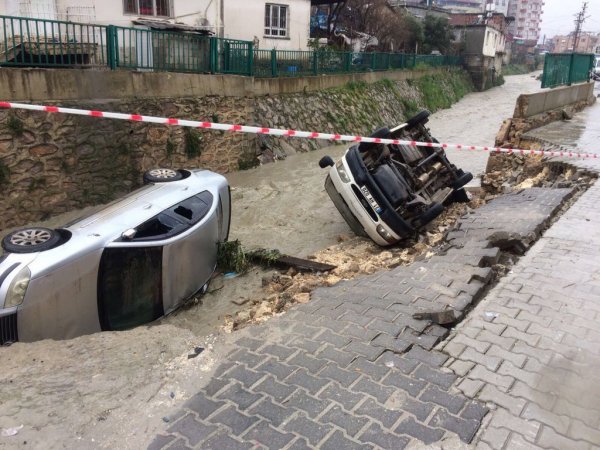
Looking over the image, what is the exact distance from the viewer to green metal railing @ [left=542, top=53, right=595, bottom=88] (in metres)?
15.6

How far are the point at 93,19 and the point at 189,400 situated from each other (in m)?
14.7

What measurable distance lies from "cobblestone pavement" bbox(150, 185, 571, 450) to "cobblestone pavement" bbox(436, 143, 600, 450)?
12 cm

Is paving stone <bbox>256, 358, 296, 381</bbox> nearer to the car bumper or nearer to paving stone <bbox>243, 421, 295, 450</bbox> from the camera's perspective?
paving stone <bbox>243, 421, 295, 450</bbox>

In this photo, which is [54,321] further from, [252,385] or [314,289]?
[314,289]

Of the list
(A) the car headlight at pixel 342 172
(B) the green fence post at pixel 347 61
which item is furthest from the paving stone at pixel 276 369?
(B) the green fence post at pixel 347 61

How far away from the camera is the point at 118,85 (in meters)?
10.5

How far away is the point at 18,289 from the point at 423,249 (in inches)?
200

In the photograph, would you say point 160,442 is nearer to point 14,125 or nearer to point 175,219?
point 175,219

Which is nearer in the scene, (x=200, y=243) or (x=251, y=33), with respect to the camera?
(x=200, y=243)

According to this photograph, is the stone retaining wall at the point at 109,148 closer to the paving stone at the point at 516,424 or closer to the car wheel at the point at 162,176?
the car wheel at the point at 162,176

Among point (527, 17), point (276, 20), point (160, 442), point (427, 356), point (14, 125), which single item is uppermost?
point (527, 17)

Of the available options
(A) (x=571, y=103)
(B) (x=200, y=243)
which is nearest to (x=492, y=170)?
(A) (x=571, y=103)

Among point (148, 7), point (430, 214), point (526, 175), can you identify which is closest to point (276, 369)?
point (430, 214)

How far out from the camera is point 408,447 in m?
2.96
